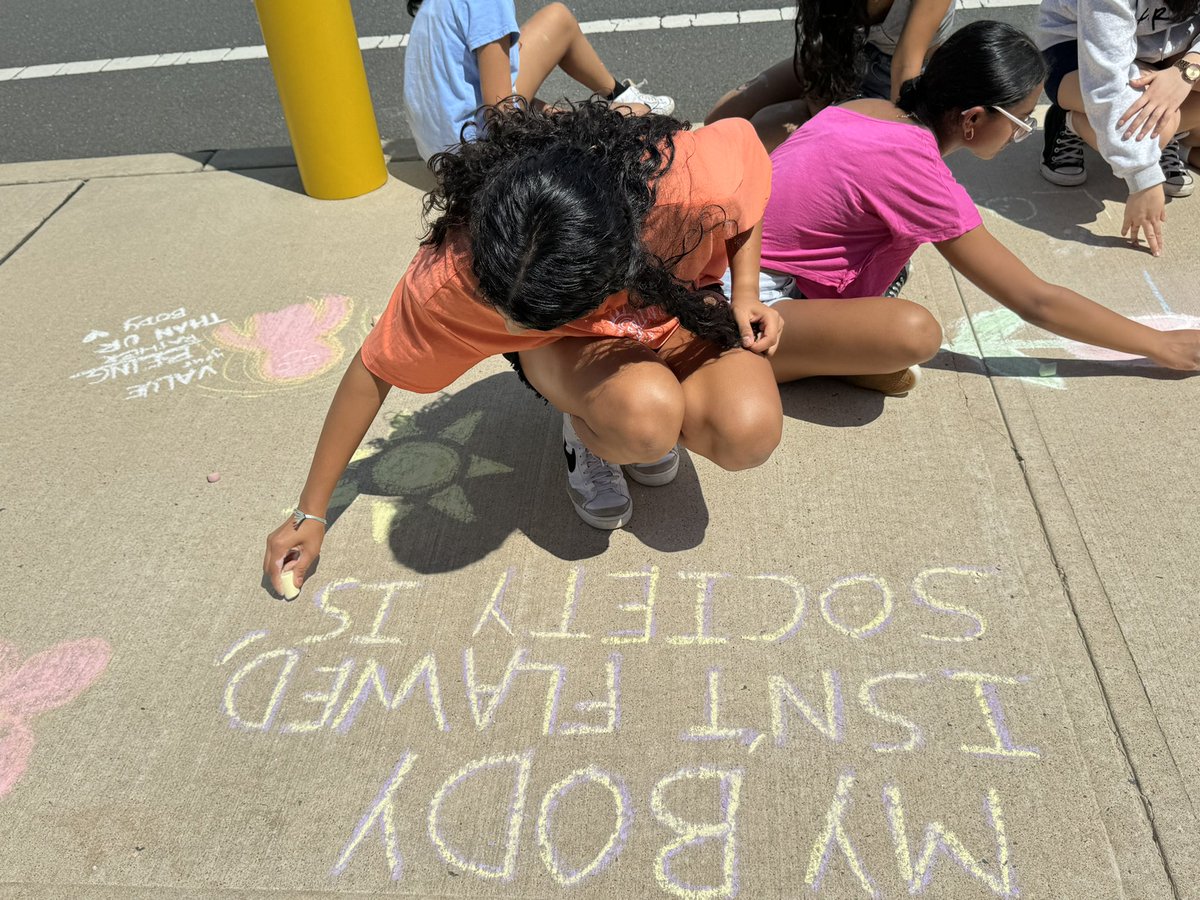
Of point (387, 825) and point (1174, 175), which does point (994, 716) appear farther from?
point (1174, 175)

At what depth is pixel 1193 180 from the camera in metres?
3.31

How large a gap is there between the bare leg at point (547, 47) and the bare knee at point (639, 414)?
6.05 feet

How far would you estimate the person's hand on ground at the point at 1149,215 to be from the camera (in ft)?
9.40

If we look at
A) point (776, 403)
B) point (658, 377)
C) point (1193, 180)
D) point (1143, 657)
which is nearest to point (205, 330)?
point (658, 377)

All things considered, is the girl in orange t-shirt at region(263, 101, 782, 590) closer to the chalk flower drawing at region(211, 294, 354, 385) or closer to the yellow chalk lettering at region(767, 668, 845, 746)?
the yellow chalk lettering at region(767, 668, 845, 746)

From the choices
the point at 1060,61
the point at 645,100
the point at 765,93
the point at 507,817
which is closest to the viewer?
the point at 507,817

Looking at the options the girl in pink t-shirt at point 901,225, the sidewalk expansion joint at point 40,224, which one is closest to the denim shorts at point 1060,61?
the girl in pink t-shirt at point 901,225

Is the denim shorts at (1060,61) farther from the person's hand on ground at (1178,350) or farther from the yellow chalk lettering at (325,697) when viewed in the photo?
the yellow chalk lettering at (325,697)

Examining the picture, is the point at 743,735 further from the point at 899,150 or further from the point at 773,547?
the point at 899,150

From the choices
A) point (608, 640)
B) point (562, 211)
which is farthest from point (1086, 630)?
point (562, 211)

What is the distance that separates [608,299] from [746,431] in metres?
0.40

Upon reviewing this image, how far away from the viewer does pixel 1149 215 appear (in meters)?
2.89

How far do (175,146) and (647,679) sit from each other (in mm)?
3793

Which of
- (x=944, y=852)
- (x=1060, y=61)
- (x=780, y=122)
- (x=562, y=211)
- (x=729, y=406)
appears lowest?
(x=944, y=852)
